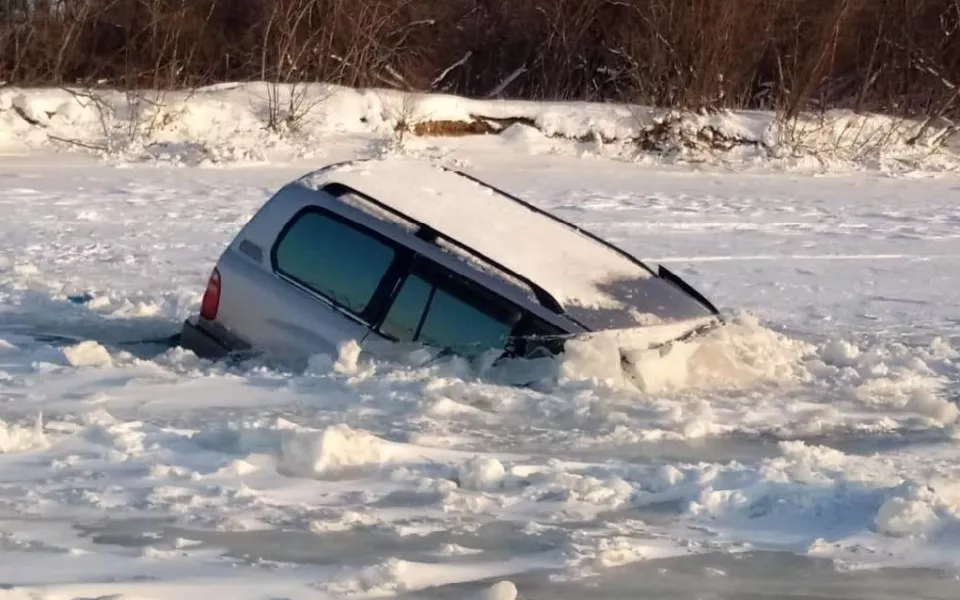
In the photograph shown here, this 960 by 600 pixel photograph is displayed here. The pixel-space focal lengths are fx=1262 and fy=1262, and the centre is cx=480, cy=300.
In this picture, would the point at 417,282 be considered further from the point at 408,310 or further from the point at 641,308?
the point at 641,308

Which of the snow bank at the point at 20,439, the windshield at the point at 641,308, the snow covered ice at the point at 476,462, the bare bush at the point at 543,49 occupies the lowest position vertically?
the snow bank at the point at 20,439

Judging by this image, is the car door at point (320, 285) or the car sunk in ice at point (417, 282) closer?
the car sunk in ice at point (417, 282)

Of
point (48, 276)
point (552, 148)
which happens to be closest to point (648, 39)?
point (552, 148)

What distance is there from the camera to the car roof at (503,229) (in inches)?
275

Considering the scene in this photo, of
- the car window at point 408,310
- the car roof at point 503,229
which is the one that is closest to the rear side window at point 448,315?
the car window at point 408,310

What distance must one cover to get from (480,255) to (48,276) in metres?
5.38

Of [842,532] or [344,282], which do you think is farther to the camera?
[344,282]

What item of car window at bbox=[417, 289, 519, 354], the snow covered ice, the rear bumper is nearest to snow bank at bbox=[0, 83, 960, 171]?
the snow covered ice

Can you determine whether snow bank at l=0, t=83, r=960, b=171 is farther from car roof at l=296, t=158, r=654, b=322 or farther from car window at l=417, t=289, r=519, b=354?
car window at l=417, t=289, r=519, b=354

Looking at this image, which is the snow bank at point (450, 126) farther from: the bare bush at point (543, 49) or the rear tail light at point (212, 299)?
the rear tail light at point (212, 299)

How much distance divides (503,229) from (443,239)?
523mm

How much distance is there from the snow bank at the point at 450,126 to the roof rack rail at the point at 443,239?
40.3 feet

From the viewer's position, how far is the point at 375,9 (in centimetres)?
2378

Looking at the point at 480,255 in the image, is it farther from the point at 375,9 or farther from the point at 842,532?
the point at 375,9
